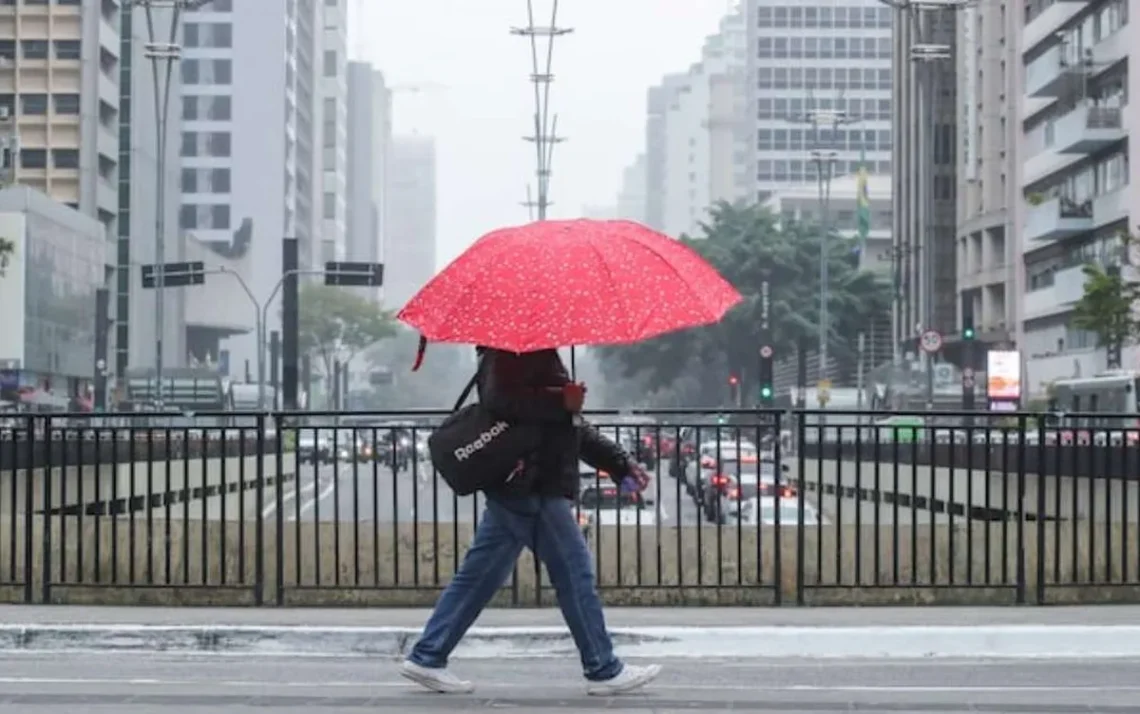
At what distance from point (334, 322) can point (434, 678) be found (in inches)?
6355

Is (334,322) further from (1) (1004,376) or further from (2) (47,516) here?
(2) (47,516)

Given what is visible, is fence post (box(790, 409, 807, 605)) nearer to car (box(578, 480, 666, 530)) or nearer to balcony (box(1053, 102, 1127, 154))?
car (box(578, 480, 666, 530))

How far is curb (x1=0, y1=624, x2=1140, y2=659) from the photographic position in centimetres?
1355

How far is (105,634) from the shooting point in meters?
13.7

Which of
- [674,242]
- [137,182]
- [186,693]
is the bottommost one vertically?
[186,693]

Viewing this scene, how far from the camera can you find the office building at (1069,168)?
81.2 m

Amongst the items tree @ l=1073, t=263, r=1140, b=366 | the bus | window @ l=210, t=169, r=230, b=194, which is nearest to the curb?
the bus

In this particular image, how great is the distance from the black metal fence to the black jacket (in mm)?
4046

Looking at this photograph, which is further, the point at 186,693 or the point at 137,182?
the point at 137,182

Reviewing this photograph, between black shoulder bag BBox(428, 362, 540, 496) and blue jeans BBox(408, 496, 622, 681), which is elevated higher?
black shoulder bag BBox(428, 362, 540, 496)

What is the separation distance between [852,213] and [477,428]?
183591 millimetres

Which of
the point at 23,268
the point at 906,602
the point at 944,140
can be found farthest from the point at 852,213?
the point at 906,602

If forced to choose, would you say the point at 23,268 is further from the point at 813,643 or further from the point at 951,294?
the point at 813,643

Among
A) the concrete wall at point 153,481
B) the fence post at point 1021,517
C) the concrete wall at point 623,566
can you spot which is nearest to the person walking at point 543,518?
the concrete wall at point 623,566
